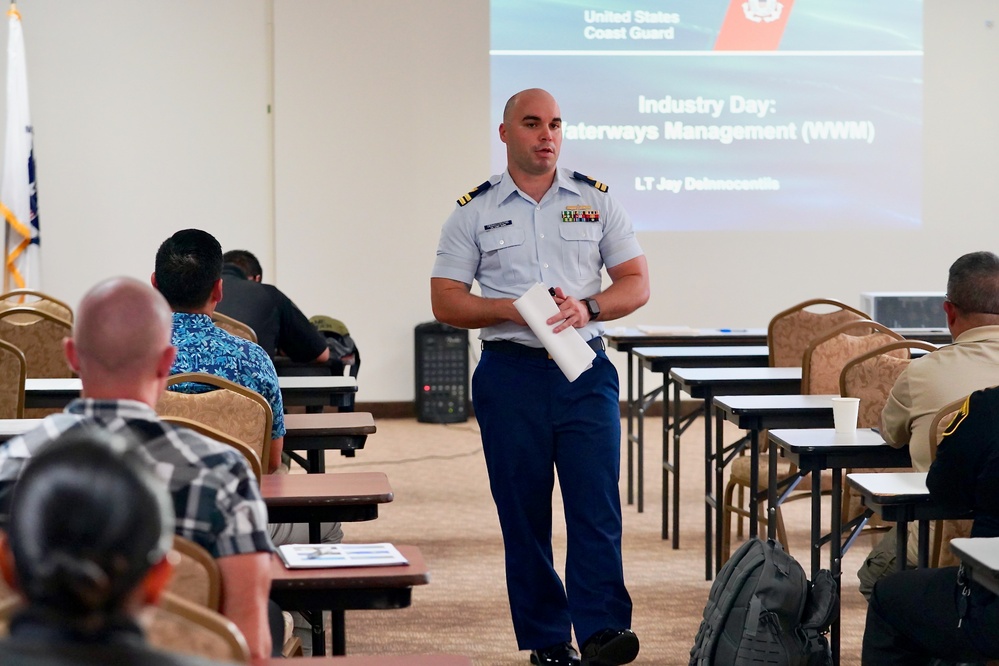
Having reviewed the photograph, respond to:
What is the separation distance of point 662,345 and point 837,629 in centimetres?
308

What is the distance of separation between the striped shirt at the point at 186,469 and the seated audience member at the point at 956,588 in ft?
5.20

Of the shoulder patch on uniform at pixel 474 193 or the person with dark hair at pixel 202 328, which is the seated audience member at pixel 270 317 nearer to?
the shoulder patch on uniform at pixel 474 193

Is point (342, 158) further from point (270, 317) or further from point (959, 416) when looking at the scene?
point (959, 416)

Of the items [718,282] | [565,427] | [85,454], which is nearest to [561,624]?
[565,427]

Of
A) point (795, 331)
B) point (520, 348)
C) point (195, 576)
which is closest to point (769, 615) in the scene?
point (520, 348)

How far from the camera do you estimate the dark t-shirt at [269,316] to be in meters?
5.23

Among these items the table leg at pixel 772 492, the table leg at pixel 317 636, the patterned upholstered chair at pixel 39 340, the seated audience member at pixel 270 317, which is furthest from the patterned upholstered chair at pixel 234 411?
the patterned upholstered chair at pixel 39 340

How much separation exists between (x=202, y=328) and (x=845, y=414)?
1756 mm

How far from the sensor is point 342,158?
884 centimetres

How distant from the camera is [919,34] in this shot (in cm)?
887

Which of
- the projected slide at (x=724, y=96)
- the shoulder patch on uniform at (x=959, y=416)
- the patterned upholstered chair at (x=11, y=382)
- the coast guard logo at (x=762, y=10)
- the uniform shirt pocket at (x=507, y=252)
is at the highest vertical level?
the coast guard logo at (x=762, y=10)

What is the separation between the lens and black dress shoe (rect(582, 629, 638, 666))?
326cm

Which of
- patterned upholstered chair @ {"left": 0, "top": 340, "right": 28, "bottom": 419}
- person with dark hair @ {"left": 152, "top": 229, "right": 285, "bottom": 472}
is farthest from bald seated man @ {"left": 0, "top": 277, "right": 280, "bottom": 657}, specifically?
patterned upholstered chair @ {"left": 0, "top": 340, "right": 28, "bottom": 419}

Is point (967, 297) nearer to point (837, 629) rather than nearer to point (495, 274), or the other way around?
point (837, 629)
